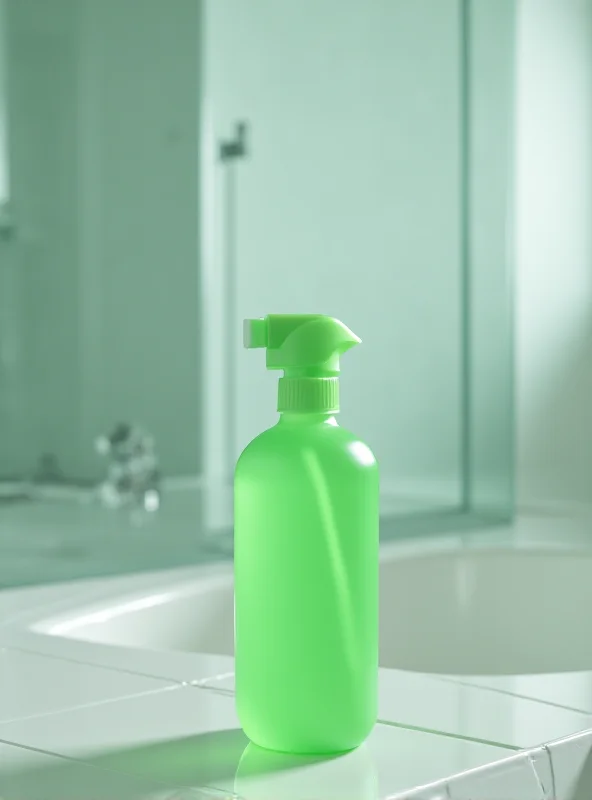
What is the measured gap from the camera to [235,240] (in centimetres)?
149

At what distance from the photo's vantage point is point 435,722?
596 mm

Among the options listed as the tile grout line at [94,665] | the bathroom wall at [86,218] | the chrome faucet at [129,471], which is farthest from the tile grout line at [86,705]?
the bathroom wall at [86,218]

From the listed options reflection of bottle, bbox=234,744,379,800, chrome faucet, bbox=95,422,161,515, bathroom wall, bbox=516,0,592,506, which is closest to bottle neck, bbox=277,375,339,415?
reflection of bottle, bbox=234,744,379,800

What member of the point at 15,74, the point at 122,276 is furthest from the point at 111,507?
the point at 15,74

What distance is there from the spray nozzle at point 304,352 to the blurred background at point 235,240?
85 cm

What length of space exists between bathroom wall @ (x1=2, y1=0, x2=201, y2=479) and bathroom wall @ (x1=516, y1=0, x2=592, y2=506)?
23.6 inches

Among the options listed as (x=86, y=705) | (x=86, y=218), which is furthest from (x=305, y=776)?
(x=86, y=218)

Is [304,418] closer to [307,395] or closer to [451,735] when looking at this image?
[307,395]

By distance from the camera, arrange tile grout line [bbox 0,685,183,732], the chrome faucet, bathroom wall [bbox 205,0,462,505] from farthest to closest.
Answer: the chrome faucet
bathroom wall [bbox 205,0,462,505]
tile grout line [bbox 0,685,183,732]

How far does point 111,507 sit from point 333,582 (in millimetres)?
1072

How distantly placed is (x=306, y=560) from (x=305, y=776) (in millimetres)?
89

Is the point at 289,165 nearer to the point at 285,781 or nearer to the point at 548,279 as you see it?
the point at 548,279

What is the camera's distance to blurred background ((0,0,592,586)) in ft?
4.83

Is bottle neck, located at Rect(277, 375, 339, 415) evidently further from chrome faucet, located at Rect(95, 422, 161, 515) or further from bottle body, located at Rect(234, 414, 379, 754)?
chrome faucet, located at Rect(95, 422, 161, 515)
